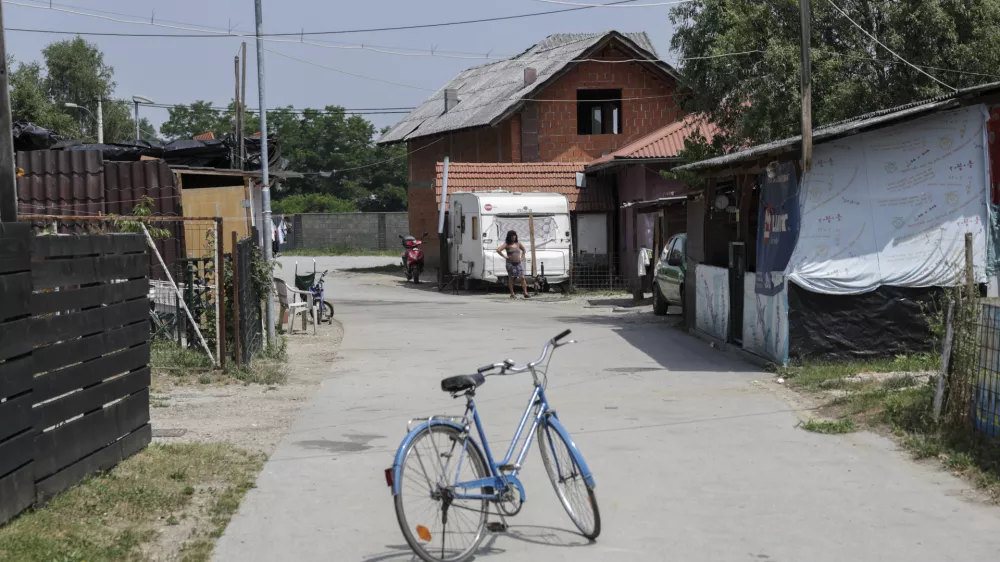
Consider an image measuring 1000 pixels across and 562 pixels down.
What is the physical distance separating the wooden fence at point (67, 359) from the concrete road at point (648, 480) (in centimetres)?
117

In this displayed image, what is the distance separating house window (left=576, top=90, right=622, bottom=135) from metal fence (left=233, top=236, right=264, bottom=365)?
22.7 metres

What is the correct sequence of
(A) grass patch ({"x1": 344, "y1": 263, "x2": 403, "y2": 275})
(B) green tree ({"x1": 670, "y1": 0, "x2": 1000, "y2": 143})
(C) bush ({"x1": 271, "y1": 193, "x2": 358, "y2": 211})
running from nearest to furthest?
(B) green tree ({"x1": 670, "y1": 0, "x2": 1000, "y2": 143}), (A) grass patch ({"x1": 344, "y1": 263, "x2": 403, "y2": 275}), (C) bush ({"x1": 271, "y1": 193, "x2": 358, "y2": 211})

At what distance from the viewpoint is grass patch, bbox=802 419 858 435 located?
Answer: 32.0ft

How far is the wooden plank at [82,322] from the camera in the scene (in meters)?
6.93

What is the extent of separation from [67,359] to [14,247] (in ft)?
3.33

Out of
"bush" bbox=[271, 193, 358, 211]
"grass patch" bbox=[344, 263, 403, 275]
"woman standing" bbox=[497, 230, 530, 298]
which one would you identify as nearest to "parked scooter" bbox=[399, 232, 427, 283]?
"grass patch" bbox=[344, 263, 403, 275]

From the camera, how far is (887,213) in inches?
530

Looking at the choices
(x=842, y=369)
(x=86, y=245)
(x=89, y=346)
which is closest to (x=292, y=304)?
(x=842, y=369)

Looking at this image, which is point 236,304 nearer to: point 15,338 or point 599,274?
point 15,338

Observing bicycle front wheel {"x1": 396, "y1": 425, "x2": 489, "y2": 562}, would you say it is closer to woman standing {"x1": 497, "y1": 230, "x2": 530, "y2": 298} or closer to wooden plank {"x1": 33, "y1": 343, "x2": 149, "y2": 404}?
wooden plank {"x1": 33, "y1": 343, "x2": 149, "y2": 404}

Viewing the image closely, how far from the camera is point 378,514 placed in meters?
7.07

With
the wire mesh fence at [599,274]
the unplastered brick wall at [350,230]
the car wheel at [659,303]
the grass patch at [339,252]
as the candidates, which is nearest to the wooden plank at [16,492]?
the car wheel at [659,303]

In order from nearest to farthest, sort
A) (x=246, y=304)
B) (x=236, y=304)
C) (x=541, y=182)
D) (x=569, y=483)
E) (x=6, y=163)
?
1. (x=569, y=483)
2. (x=6, y=163)
3. (x=236, y=304)
4. (x=246, y=304)
5. (x=541, y=182)

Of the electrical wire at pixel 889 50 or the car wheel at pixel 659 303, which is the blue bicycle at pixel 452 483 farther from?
the car wheel at pixel 659 303
